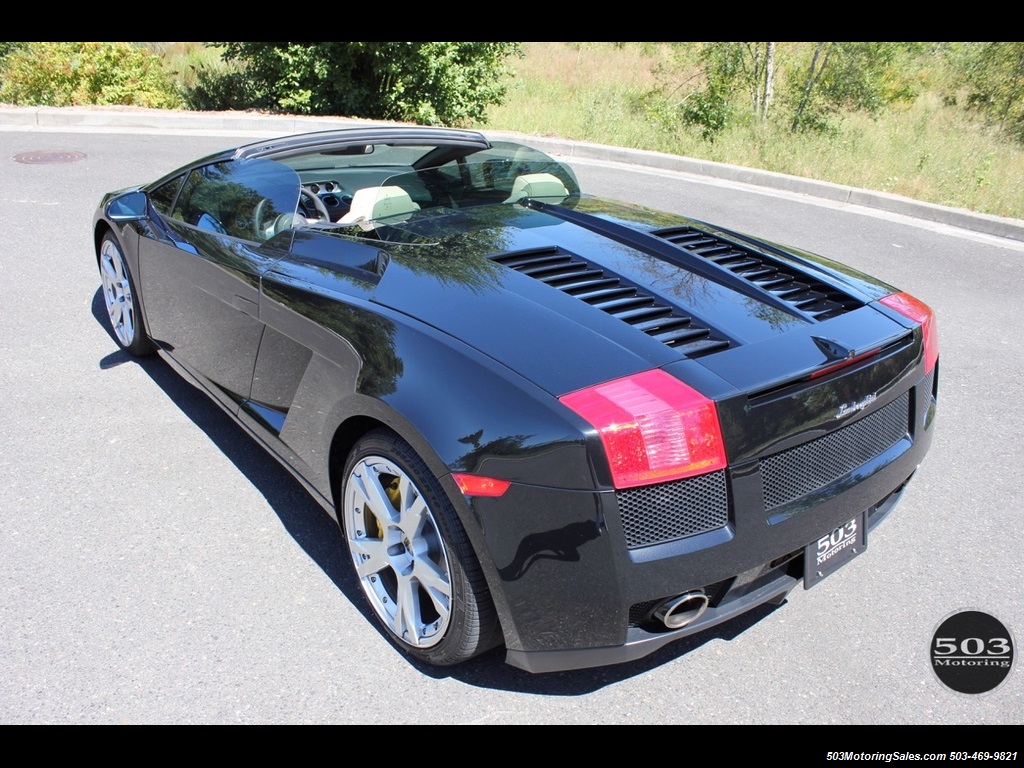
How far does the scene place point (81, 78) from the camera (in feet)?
45.0

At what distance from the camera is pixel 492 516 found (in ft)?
7.02

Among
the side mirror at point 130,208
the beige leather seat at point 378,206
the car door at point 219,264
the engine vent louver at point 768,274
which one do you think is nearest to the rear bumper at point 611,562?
the engine vent louver at point 768,274

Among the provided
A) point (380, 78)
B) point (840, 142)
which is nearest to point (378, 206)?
point (840, 142)

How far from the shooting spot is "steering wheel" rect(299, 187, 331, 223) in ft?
12.4

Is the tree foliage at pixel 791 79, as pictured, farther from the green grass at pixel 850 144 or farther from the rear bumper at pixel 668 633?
the rear bumper at pixel 668 633

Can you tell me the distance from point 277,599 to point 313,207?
181 centimetres

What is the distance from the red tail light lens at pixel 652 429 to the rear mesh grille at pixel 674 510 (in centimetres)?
3

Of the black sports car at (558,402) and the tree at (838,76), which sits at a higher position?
the tree at (838,76)

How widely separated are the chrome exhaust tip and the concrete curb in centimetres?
818

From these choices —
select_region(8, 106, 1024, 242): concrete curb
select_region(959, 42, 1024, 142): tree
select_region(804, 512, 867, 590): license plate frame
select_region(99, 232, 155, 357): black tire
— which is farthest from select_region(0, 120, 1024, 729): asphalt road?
select_region(959, 42, 1024, 142): tree

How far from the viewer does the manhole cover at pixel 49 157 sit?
368 inches

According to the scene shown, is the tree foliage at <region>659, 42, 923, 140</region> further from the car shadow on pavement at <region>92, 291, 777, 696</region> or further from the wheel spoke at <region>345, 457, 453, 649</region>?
the wheel spoke at <region>345, 457, 453, 649</region>

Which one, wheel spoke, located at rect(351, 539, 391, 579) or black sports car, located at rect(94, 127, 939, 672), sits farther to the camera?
wheel spoke, located at rect(351, 539, 391, 579)
